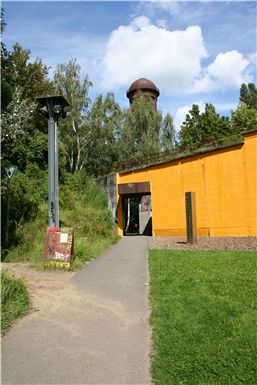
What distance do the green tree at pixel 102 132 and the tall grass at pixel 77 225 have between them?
903cm

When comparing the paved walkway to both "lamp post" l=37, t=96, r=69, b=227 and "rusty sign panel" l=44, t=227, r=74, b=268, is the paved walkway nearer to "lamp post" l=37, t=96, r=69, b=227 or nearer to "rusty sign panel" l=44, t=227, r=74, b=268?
"rusty sign panel" l=44, t=227, r=74, b=268

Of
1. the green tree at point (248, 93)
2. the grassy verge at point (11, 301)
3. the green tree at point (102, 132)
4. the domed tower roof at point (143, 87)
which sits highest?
the green tree at point (248, 93)

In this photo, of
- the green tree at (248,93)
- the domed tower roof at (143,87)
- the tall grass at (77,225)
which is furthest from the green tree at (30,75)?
the green tree at (248,93)

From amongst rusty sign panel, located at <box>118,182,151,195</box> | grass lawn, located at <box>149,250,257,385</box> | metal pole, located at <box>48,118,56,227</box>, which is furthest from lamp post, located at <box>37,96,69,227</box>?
rusty sign panel, located at <box>118,182,151,195</box>

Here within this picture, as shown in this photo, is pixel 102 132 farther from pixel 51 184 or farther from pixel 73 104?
pixel 51 184

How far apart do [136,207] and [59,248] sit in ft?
95.7

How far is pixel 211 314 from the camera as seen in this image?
5844mm

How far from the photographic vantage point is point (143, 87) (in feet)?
144

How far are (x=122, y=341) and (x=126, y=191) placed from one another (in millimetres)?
21223

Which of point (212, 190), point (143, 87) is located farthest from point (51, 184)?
point (143, 87)

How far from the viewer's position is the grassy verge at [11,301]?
18.8 ft

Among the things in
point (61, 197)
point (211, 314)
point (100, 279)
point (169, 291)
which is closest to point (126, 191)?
point (61, 197)

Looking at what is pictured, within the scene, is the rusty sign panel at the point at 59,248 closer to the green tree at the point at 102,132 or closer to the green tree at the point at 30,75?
the green tree at the point at 30,75

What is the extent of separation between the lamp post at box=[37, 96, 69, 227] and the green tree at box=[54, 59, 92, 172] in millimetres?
23163
